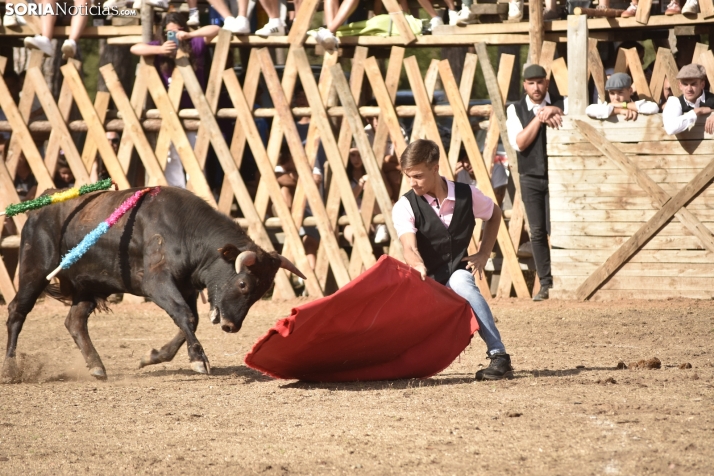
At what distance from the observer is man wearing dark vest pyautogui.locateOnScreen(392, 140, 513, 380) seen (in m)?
6.56

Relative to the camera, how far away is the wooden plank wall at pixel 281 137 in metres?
11.6

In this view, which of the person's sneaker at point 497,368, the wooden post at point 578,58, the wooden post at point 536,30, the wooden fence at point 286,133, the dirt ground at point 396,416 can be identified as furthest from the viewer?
the wooden fence at point 286,133

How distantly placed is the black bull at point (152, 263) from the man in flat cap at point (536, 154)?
3.71 metres

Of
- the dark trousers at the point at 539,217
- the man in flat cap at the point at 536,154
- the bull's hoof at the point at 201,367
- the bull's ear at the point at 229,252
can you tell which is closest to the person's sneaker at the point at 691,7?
the man in flat cap at the point at 536,154

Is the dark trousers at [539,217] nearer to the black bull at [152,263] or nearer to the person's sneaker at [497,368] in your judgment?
the black bull at [152,263]

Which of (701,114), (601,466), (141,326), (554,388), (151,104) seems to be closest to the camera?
(601,466)

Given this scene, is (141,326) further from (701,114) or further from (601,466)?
(601,466)

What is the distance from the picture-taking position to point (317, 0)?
11984 millimetres

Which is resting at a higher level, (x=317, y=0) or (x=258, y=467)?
(x=317, y=0)

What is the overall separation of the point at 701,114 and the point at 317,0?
4338mm

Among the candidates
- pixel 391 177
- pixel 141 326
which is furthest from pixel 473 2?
pixel 141 326

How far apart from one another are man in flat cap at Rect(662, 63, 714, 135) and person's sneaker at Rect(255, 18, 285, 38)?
434 centimetres

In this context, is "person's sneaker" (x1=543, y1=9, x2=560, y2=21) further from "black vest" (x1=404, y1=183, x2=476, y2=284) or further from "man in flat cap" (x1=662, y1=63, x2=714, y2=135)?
"black vest" (x1=404, y1=183, x2=476, y2=284)

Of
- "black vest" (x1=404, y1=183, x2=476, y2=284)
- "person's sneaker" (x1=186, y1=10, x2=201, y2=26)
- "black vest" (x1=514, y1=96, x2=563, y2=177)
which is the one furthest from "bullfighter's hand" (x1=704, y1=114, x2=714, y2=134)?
"person's sneaker" (x1=186, y1=10, x2=201, y2=26)
